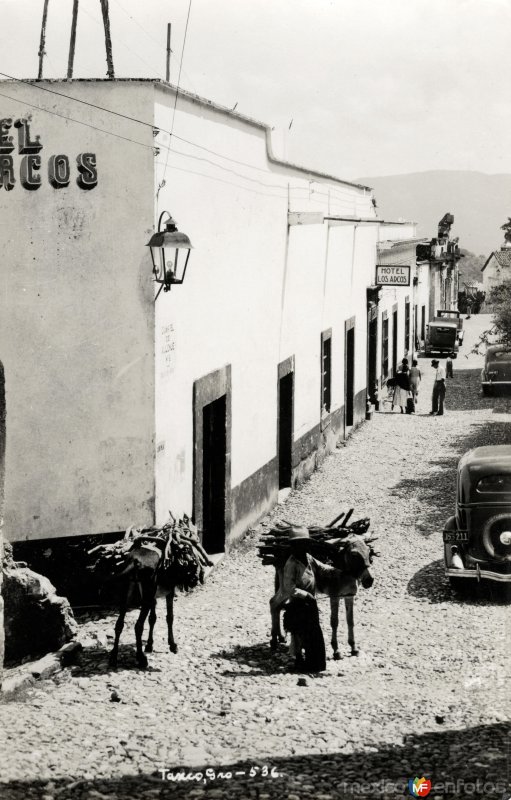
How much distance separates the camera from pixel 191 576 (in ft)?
25.3

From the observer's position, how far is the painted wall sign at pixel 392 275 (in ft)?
71.1

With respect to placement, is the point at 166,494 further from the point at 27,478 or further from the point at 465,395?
the point at 465,395

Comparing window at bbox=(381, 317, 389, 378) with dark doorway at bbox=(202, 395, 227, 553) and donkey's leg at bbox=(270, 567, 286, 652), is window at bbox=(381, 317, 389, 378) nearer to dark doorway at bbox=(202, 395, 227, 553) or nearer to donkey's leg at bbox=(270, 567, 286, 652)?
dark doorway at bbox=(202, 395, 227, 553)

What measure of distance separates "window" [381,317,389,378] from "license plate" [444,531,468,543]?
1503 centimetres

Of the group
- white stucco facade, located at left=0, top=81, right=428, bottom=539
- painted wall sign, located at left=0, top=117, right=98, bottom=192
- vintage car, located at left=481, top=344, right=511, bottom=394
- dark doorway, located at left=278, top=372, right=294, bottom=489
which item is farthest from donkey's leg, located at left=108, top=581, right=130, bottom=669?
vintage car, located at left=481, top=344, right=511, bottom=394

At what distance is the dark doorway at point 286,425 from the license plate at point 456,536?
4672mm

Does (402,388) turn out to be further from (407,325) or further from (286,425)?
(407,325)

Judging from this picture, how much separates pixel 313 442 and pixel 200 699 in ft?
31.0

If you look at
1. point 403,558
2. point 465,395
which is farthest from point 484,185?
point 403,558

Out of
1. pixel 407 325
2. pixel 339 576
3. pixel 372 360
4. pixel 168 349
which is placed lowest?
pixel 339 576

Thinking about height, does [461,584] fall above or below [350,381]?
below

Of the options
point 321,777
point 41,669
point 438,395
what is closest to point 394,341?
point 438,395

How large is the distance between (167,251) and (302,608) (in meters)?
3.18

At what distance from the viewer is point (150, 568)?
7383 mm
